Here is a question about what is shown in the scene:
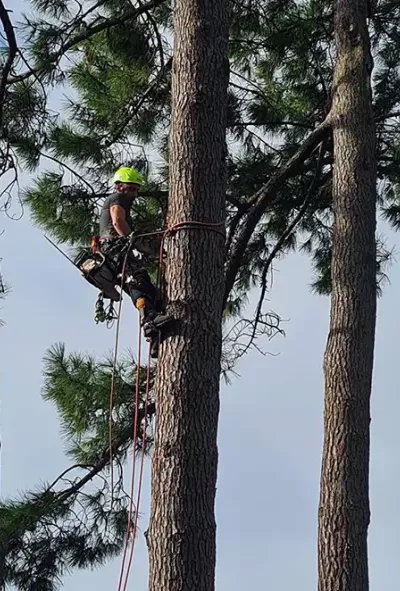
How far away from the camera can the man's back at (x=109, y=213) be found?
6.32 metres

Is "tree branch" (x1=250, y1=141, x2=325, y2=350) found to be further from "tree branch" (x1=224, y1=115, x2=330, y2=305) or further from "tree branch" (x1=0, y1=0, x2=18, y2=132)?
"tree branch" (x1=0, y1=0, x2=18, y2=132)

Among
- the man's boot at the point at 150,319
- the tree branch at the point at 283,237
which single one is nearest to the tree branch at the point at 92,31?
the tree branch at the point at 283,237

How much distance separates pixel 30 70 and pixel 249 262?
7.59ft

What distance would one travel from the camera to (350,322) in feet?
20.8

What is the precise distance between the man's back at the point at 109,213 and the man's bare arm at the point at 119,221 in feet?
0.15

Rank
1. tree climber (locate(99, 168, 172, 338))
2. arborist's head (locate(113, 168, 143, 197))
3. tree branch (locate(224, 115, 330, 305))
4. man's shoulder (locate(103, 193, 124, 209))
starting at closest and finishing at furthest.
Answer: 1. tree climber (locate(99, 168, 172, 338))
2. man's shoulder (locate(103, 193, 124, 209))
3. arborist's head (locate(113, 168, 143, 197))
4. tree branch (locate(224, 115, 330, 305))

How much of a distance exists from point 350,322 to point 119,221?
50.4 inches

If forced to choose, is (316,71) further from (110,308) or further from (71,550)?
(71,550)

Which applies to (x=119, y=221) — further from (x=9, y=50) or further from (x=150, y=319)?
(x=9, y=50)

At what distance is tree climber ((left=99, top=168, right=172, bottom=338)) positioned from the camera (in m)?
5.61

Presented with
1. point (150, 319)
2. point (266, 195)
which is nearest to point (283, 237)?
point (266, 195)

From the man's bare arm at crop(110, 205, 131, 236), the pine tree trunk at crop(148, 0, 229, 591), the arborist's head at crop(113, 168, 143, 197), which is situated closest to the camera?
the pine tree trunk at crop(148, 0, 229, 591)

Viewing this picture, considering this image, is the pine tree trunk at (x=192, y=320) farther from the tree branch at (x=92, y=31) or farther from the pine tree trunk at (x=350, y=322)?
the tree branch at (x=92, y=31)

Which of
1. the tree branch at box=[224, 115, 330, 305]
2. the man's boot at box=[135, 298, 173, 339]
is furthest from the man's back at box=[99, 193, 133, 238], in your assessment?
the tree branch at box=[224, 115, 330, 305]
